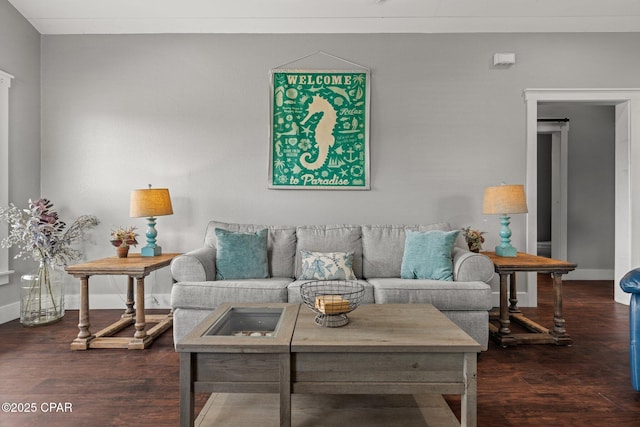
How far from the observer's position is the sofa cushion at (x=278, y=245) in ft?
10.3

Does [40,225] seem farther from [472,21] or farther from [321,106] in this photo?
[472,21]

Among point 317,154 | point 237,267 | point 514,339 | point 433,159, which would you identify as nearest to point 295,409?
point 237,267

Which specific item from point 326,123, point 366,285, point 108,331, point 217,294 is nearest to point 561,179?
point 326,123

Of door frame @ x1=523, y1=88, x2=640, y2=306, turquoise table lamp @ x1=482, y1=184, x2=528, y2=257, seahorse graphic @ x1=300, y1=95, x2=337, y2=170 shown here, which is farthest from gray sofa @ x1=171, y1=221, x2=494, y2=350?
door frame @ x1=523, y1=88, x2=640, y2=306

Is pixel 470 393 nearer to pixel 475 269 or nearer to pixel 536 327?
pixel 475 269

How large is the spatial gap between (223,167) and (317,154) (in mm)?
953

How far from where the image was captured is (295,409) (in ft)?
5.92

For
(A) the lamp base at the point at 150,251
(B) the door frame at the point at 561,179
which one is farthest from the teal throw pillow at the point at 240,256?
(B) the door frame at the point at 561,179

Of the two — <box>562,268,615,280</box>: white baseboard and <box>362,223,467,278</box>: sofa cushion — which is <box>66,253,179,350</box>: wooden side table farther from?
<box>562,268,615,280</box>: white baseboard

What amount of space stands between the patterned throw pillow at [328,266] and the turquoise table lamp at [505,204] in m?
1.28

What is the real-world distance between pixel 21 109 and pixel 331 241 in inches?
124

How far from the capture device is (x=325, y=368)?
1.51m

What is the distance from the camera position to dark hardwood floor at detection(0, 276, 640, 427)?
180cm

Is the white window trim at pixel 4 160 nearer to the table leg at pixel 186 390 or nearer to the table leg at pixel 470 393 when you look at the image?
the table leg at pixel 186 390
